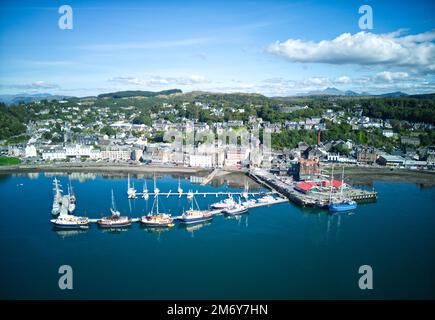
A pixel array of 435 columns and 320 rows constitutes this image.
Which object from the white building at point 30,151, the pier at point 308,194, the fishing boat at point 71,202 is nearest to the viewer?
the fishing boat at point 71,202

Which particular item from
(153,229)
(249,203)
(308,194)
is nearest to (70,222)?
(153,229)

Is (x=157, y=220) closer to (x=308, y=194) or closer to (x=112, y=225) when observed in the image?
(x=112, y=225)

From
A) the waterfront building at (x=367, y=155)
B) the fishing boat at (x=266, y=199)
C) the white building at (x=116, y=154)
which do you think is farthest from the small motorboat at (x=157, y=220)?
the waterfront building at (x=367, y=155)

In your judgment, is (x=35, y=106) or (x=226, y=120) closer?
(x=226, y=120)

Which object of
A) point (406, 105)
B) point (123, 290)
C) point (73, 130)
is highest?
point (406, 105)

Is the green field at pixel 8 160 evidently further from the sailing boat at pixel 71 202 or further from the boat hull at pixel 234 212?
the boat hull at pixel 234 212

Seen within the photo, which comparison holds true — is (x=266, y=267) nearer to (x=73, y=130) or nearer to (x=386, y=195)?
(x=386, y=195)

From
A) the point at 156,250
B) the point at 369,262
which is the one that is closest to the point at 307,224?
the point at 369,262
